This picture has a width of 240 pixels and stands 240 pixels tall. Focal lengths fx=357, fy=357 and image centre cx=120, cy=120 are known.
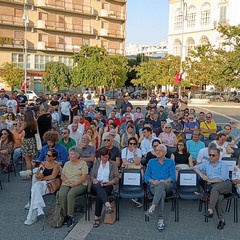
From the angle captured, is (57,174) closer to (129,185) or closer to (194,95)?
(129,185)

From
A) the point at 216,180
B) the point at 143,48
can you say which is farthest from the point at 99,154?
the point at 143,48

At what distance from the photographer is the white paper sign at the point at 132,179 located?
6738mm

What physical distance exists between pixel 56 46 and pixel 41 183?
1983 inches

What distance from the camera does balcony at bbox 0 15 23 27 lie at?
48.8 m

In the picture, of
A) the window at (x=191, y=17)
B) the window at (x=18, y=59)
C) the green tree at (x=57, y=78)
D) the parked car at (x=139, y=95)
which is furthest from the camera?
the window at (x=191, y=17)

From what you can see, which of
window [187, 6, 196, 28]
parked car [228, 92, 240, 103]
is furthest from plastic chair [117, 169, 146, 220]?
window [187, 6, 196, 28]

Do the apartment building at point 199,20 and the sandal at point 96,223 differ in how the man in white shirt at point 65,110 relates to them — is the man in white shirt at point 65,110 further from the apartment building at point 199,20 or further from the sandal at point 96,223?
the apartment building at point 199,20

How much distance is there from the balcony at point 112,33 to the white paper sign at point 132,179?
55021 mm

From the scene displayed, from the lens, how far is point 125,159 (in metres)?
7.79

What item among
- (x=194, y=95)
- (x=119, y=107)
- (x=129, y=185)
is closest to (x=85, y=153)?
(x=129, y=185)

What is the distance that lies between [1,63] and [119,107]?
3764 centimetres

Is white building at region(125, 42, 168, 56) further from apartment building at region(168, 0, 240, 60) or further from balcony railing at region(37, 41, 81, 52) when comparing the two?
balcony railing at region(37, 41, 81, 52)

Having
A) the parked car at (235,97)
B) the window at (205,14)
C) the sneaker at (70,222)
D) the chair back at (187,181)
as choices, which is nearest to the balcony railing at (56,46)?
the window at (205,14)

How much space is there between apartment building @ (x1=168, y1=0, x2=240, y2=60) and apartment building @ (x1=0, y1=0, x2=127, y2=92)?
443 inches
